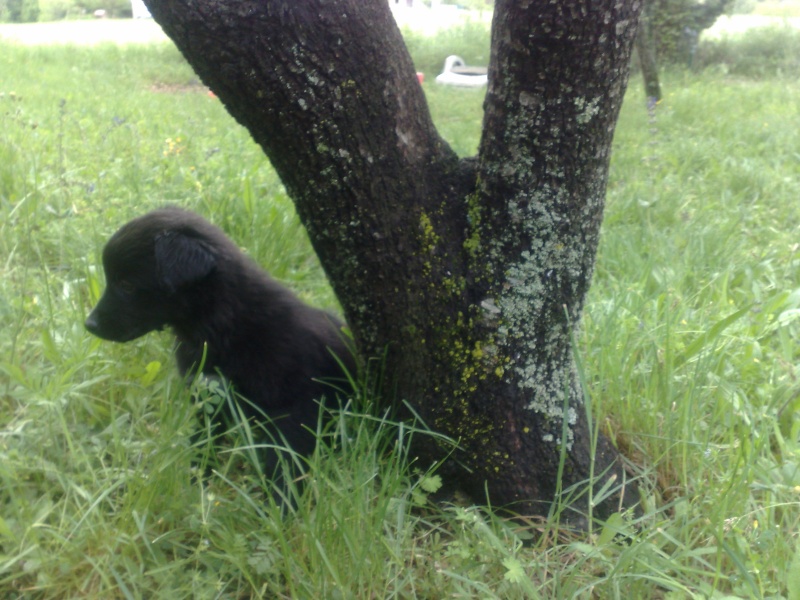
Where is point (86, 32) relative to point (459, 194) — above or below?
above

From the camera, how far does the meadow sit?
1.84 m

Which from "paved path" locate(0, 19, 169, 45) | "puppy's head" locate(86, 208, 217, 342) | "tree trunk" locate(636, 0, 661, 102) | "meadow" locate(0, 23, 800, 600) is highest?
"paved path" locate(0, 19, 169, 45)

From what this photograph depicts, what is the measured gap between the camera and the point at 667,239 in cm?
397

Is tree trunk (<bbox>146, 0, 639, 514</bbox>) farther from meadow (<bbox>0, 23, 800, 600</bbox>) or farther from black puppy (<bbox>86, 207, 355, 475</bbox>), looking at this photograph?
black puppy (<bbox>86, 207, 355, 475</bbox>)

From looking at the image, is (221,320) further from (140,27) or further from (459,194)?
(140,27)

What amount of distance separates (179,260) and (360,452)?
937 mm

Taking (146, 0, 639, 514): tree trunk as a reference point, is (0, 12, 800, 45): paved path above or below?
above

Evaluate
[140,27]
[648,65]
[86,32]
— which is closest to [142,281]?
[648,65]

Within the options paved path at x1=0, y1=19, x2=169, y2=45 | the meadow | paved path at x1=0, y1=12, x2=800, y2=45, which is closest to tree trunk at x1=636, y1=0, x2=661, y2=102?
the meadow

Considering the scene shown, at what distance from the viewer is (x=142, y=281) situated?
2.56m

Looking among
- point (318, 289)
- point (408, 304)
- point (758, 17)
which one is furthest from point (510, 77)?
point (758, 17)

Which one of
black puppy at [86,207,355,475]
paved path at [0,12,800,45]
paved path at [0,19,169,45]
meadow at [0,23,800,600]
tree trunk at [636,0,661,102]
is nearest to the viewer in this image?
meadow at [0,23,800,600]

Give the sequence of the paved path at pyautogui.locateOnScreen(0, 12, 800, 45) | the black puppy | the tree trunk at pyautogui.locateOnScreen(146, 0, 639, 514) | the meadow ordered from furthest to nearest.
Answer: the paved path at pyautogui.locateOnScreen(0, 12, 800, 45) < the black puppy < the meadow < the tree trunk at pyautogui.locateOnScreen(146, 0, 639, 514)

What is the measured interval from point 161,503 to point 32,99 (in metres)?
6.32
